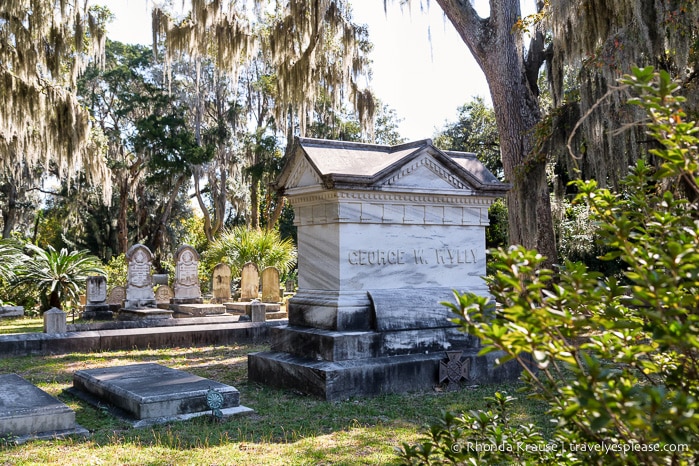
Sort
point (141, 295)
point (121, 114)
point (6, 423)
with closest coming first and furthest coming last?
point (6, 423) → point (141, 295) → point (121, 114)

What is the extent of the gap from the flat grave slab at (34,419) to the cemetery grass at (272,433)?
14cm

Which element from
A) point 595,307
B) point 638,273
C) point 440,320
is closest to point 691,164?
point 638,273

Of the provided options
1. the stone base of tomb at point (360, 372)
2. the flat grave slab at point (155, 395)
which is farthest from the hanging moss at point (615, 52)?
the flat grave slab at point (155, 395)

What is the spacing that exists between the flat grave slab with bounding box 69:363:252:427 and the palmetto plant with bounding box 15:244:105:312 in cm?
1091

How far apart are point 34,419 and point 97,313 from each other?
487 inches

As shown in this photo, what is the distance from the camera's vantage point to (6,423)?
4.85 metres

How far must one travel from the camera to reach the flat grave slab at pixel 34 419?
16.0 ft

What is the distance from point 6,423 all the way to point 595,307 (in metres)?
4.57

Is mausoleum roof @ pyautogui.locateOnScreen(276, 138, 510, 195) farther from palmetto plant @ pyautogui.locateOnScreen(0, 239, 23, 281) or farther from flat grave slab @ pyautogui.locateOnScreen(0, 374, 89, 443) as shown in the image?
palmetto plant @ pyautogui.locateOnScreen(0, 239, 23, 281)

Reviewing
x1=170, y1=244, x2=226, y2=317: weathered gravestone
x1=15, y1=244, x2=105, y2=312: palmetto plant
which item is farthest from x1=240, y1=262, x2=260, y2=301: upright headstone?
x1=15, y1=244, x2=105, y2=312: palmetto plant

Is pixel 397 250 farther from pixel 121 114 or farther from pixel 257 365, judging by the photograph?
pixel 121 114

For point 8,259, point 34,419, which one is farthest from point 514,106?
point 8,259

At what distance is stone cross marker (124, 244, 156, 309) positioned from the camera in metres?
16.4

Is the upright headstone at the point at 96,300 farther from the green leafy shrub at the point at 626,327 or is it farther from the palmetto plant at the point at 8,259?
the green leafy shrub at the point at 626,327
